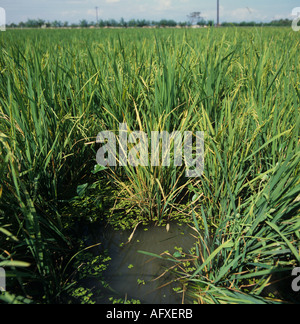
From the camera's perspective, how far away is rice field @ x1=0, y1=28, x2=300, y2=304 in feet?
2.68

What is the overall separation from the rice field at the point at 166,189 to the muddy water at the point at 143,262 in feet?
0.15

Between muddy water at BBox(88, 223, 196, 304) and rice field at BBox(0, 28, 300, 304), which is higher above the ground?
rice field at BBox(0, 28, 300, 304)

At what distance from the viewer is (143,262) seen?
1.01 meters

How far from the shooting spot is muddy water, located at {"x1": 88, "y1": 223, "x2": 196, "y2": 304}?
2.89 feet

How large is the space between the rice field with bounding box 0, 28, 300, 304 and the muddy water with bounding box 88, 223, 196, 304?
0.05m

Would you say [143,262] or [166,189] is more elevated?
[166,189]

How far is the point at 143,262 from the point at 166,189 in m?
0.38

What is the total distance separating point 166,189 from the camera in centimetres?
125

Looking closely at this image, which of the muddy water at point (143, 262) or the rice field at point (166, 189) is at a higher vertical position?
the rice field at point (166, 189)

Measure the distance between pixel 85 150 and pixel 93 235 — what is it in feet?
1.76

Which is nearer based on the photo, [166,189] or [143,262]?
[143,262]

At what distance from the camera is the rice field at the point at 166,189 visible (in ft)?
2.68

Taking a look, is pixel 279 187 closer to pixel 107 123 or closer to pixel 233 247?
pixel 233 247
